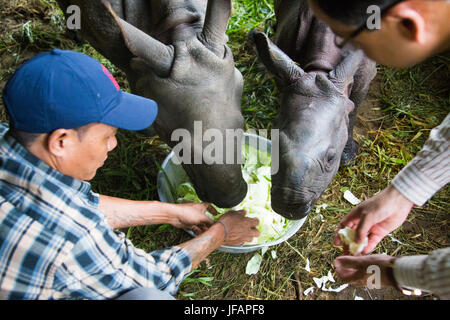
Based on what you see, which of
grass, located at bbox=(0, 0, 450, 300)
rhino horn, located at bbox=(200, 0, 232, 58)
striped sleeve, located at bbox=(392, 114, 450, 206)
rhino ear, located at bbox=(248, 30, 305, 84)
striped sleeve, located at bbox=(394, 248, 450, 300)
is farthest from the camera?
grass, located at bbox=(0, 0, 450, 300)

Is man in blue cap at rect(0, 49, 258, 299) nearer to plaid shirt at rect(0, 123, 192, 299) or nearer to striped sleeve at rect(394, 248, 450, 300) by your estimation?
plaid shirt at rect(0, 123, 192, 299)

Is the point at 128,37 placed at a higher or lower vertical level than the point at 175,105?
higher

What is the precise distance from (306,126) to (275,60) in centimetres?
60

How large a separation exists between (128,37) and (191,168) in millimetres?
1047

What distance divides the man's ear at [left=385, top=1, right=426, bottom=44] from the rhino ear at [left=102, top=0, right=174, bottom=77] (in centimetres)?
168

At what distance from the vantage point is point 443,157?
2.35 metres

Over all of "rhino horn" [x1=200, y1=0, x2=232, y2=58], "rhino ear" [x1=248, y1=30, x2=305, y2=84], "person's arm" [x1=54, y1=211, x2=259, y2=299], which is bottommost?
"person's arm" [x1=54, y1=211, x2=259, y2=299]

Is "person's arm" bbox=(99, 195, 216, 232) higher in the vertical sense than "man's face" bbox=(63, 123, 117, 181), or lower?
lower

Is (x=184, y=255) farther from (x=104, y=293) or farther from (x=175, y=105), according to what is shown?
(x=175, y=105)

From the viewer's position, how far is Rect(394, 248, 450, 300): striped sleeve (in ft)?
5.77

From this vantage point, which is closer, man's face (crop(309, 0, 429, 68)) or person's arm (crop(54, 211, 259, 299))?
man's face (crop(309, 0, 429, 68))

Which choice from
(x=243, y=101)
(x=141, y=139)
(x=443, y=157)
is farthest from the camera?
(x=243, y=101)

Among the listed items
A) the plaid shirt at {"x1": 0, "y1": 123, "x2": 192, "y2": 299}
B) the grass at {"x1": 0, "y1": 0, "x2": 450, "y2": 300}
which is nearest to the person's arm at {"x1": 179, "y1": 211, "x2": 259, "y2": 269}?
the grass at {"x1": 0, "y1": 0, "x2": 450, "y2": 300}

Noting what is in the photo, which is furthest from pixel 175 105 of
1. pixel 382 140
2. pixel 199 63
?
pixel 382 140
